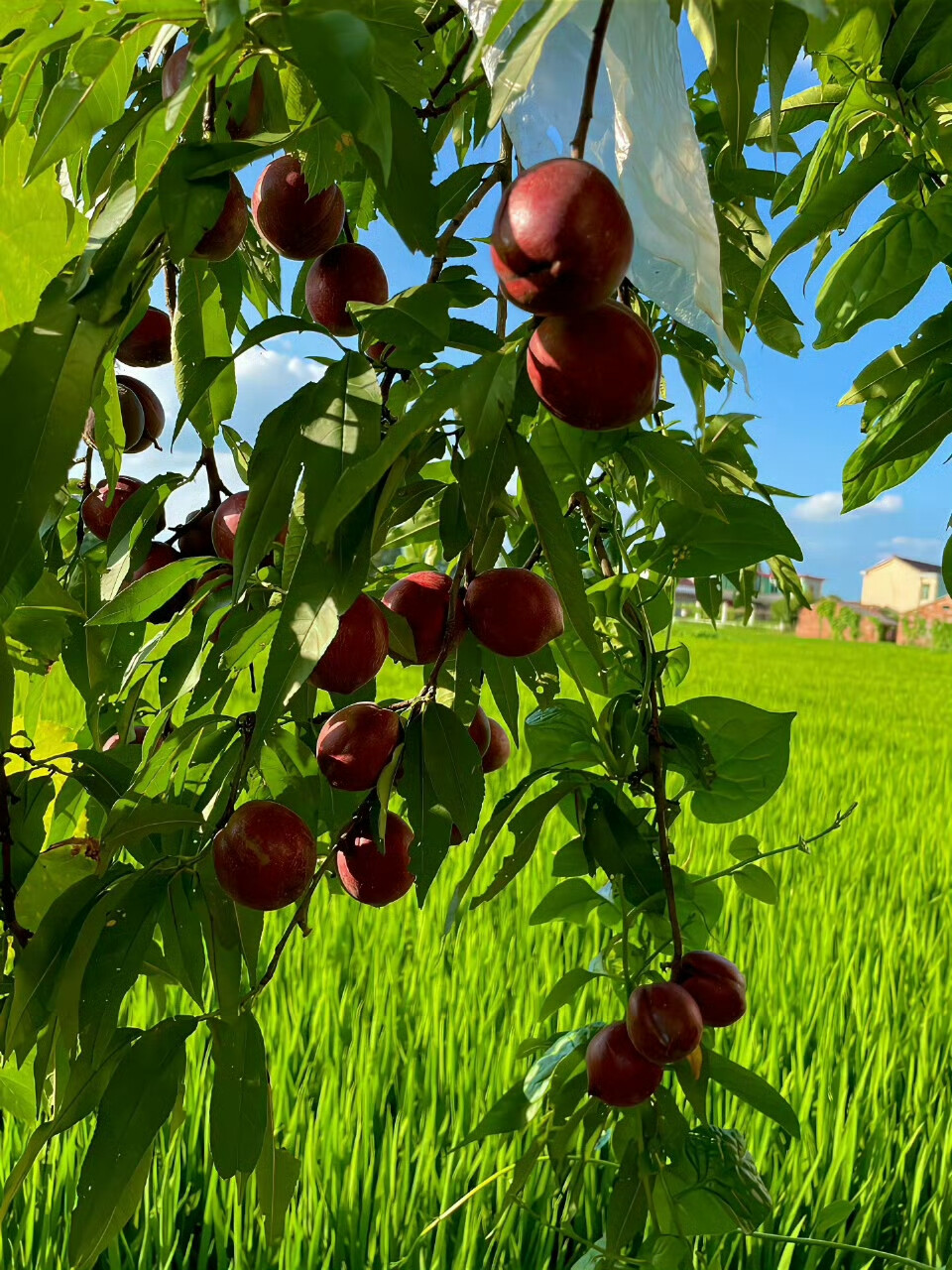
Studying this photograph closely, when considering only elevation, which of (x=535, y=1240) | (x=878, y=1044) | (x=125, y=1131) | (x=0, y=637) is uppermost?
(x=0, y=637)

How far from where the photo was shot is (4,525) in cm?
22

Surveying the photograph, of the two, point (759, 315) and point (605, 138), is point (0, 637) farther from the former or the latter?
point (759, 315)

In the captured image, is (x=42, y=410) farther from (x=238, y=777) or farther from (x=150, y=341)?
(x=150, y=341)

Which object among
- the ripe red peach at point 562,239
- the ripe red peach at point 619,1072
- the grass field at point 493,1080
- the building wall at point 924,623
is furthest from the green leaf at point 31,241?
the building wall at point 924,623

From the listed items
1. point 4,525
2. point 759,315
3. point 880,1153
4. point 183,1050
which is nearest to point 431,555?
point 759,315

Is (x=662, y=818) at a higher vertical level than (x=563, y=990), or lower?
higher

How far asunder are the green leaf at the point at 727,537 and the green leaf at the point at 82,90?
333mm

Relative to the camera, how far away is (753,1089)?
0.56 meters

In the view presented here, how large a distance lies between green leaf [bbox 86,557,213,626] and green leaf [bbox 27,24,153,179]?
191 mm

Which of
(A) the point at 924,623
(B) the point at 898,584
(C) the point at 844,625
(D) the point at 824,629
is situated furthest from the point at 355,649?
(B) the point at 898,584

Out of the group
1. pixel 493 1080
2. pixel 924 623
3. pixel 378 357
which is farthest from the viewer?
pixel 924 623

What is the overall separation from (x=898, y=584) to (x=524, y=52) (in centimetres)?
3004

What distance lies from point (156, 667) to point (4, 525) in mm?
270

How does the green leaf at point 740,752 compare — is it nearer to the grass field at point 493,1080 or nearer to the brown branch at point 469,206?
the brown branch at point 469,206
